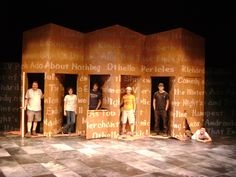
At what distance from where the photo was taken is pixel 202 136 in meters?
9.69

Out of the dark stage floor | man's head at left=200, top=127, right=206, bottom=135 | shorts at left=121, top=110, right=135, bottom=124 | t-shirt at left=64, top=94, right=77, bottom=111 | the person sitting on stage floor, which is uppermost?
t-shirt at left=64, top=94, right=77, bottom=111

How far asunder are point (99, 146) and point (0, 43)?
5.64 meters

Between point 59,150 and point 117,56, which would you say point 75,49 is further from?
point 59,150

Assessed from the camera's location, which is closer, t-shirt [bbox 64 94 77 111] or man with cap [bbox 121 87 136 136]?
t-shirt [bbox 64 94 77 111]

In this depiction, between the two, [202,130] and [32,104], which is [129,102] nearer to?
[202,130]

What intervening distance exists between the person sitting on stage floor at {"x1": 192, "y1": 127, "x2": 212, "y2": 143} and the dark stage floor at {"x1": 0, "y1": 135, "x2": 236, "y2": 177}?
0.26m

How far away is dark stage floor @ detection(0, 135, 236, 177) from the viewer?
6.19 metres

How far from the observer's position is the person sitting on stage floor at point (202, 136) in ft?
31.4

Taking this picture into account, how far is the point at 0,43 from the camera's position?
11086mm

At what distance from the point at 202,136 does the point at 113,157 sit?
3.68 metres

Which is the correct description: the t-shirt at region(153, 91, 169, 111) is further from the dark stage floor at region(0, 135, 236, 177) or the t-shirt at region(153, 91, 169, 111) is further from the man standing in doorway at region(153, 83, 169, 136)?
the dark stage floor at region(0, 135, 236, 177)

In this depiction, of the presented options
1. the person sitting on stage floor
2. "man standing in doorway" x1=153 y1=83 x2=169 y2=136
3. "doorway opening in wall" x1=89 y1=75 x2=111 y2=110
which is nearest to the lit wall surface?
"doorway opening in wall" x1=89 y1=75 x2=111 y2=110

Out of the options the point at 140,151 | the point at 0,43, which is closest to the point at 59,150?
the point at 140,151

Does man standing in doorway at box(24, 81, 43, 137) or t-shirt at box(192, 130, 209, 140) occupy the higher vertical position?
man standing in doorway at box(24, 81, 43, 137)
